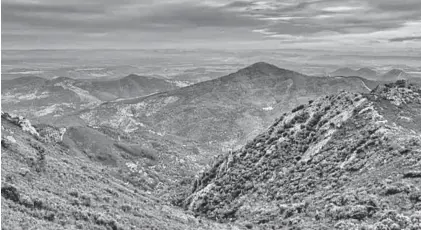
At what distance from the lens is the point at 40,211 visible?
3002 centimetres

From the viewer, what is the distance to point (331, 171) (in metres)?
59.5

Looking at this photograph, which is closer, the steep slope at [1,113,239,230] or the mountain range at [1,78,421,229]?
the steep slope at [1,113,239,230]

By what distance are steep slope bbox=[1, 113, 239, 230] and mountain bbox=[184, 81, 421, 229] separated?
36.8 ft

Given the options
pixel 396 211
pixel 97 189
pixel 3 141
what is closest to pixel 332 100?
pixel 396 211

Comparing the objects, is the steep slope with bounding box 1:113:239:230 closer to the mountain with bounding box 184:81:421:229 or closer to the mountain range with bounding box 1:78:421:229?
the mountain range with bounding box 1:78:421:229

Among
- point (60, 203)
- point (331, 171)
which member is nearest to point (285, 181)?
point (331, 171)

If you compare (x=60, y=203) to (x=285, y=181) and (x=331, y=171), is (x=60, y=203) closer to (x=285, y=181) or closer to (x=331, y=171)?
(x=285, y=181)

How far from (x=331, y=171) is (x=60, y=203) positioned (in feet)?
127

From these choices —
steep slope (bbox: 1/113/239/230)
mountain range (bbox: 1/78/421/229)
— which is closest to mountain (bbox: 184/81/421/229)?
mountain range (bbox: 1/78/421/229)

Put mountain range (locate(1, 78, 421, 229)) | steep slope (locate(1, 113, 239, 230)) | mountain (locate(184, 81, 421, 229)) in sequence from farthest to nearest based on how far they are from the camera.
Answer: mountain (locate(184, 81, 421, 229)) < mountain range (locate(1, 78, 421, 229)) < steep slope (locate(1, 113, 239, 230))

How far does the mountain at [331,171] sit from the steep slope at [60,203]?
11.2m

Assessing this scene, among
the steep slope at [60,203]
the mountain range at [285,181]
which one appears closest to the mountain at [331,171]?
the mountain range at [285,181]

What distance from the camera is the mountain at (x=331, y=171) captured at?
140 feet

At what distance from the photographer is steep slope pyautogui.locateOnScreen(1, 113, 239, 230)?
29.4 metres
